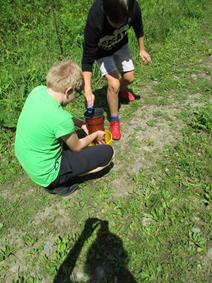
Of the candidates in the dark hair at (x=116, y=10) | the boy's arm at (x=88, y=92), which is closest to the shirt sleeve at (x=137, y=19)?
the dark hair at (x=116, y=10)

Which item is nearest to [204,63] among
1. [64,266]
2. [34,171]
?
[34,171]

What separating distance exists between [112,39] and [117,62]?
1.24 ft

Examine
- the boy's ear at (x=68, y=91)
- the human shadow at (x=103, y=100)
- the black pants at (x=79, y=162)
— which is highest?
the boy's ear at (x=68, y=91)

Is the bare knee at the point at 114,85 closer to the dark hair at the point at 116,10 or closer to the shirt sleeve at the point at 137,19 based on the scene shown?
the shirt sleeve at the point at 137,19

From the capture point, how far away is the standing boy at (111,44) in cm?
323

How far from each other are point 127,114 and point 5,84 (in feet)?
5.67

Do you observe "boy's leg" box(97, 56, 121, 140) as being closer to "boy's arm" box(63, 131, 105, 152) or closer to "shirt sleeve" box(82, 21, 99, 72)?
"shirt sleeve" box(82, 21, 99, 72)

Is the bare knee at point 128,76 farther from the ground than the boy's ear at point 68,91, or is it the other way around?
the boy's ear at point 68,91

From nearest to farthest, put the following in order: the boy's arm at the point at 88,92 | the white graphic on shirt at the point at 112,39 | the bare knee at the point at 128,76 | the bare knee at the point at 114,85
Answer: the boy's arm at the point at 88,92 < the white graphic on shirt at the point at 112,39 < the bare knee at the point at 114,85 < the bare knee at the point at 128,76

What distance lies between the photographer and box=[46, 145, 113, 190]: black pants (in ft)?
11.0

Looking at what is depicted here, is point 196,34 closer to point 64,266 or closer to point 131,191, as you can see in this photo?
point 131,191

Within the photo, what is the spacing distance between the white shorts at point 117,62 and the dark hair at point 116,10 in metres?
0.80

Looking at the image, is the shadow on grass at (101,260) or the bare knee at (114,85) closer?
the shadow on grass at (101,260)

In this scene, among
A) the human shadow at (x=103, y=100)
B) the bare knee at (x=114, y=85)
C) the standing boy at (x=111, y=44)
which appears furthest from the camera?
the human shadow at (x=103, y=100)
